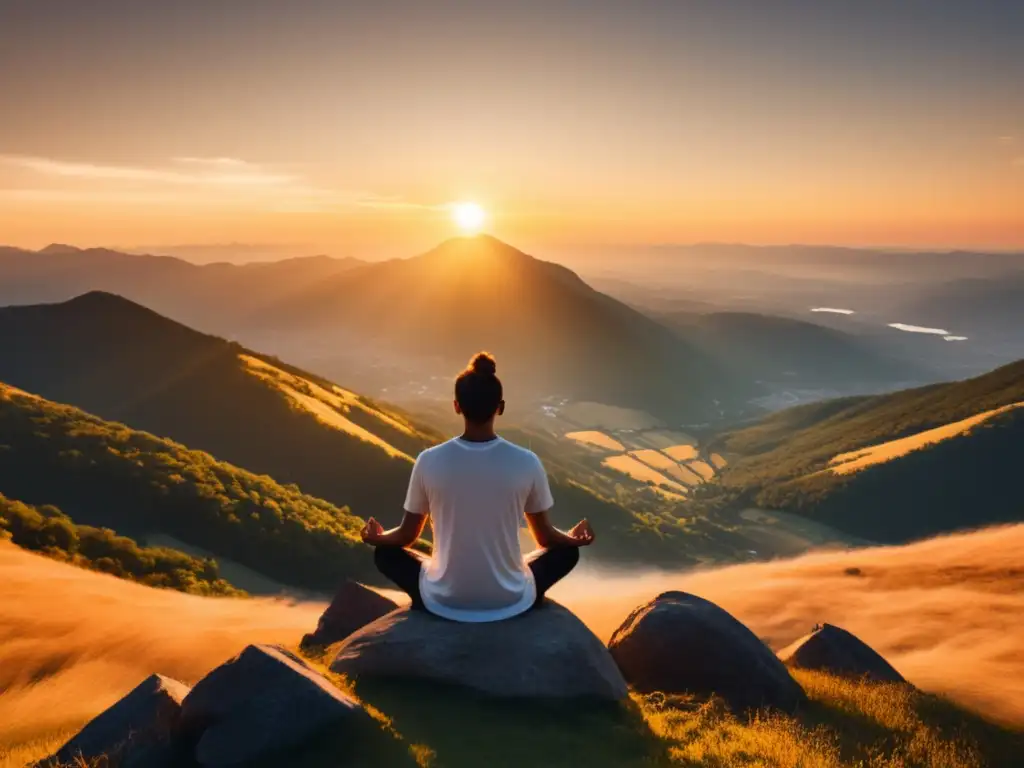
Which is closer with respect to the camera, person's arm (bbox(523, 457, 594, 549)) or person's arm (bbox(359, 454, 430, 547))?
person's arm (bbox(359, 454, 430, 547))

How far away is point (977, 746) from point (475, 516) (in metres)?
7.58

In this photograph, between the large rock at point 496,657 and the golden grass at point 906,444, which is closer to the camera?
the large rock at point 496,657

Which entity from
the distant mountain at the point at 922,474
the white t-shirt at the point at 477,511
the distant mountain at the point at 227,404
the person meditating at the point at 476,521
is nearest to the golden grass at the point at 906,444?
the distant mountain at the point at 922,474

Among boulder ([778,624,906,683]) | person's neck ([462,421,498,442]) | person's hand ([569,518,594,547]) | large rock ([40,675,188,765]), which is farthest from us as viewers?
boulder ([778,624,906,683])

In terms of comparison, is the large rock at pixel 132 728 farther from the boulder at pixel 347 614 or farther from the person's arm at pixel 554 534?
the boulder at pixel 347 614

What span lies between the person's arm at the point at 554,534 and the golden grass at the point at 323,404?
68.2m

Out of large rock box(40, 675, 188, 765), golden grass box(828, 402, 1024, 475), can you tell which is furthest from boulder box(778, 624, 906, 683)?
golden grass box(828, 402, 1024, 475)

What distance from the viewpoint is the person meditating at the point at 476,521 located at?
7.41m

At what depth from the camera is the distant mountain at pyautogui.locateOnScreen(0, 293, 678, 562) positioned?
6881 cm

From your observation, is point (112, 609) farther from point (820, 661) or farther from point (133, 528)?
point (133, 528)

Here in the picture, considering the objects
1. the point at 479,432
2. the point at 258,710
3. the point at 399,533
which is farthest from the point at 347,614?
the point at 479,432

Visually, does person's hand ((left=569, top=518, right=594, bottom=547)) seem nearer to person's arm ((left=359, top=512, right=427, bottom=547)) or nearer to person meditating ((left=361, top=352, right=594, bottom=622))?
person meditating ((left=361, top=352, right=594, bottom=622))

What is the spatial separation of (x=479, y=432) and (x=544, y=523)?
153 cm

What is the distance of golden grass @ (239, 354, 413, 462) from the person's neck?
226 ft
